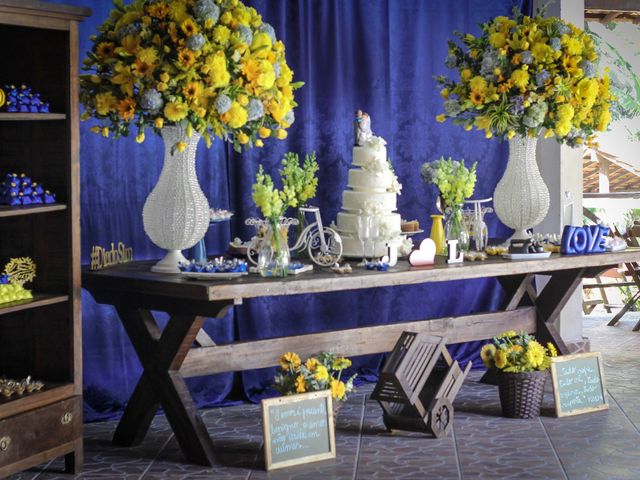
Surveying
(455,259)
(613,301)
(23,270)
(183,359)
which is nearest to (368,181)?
(455,259)

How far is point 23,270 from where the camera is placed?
4.59m

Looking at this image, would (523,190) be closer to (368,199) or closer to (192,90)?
(368,199)

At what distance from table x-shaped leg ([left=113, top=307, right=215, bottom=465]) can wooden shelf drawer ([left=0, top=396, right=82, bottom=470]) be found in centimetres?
36

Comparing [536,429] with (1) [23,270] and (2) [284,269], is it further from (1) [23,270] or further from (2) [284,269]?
(1) [23,270]

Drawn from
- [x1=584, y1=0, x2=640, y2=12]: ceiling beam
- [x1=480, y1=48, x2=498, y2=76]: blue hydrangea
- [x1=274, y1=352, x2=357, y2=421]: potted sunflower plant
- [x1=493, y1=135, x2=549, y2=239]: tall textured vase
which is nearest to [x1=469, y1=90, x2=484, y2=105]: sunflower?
[x1=480, y1=48, x2=498, y2=76]: blue hydrangea

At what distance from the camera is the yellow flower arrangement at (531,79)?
540 cm

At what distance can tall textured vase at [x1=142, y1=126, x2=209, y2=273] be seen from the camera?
478cm

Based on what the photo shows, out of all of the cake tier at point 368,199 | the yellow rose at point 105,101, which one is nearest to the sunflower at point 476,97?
the cake tier at point 368,199

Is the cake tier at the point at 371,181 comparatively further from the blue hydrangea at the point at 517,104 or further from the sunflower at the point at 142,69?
the sunflower at the point at 142,69

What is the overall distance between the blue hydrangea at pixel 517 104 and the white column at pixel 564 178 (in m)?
1.22

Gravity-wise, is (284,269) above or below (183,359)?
above

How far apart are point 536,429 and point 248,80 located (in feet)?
6.98

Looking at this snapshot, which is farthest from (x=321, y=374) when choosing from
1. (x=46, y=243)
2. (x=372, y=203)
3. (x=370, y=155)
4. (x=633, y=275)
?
(x=633, y=275)

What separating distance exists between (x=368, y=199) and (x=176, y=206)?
96 centimetres
